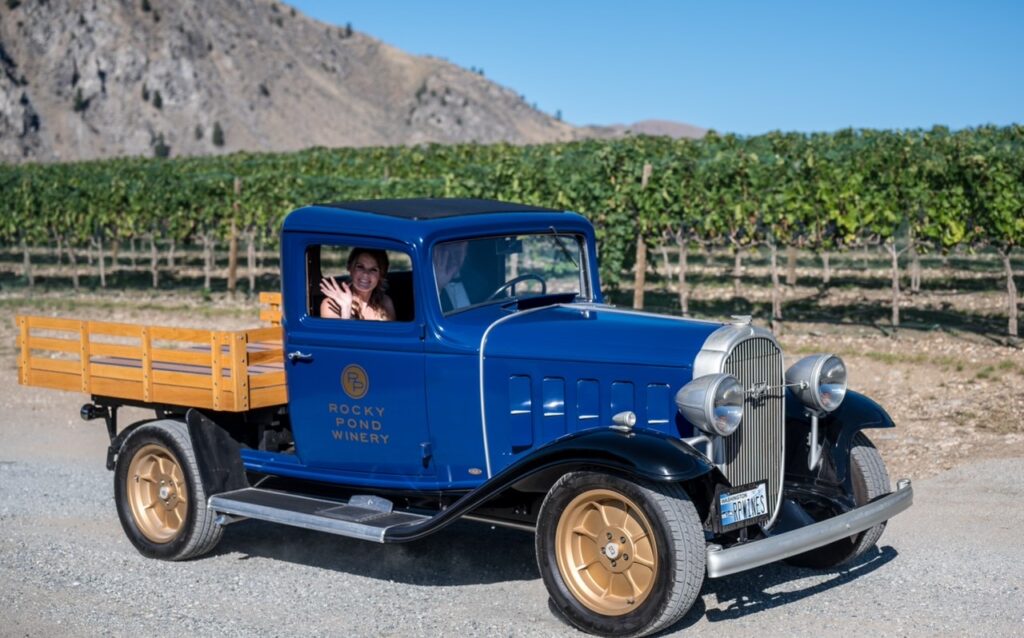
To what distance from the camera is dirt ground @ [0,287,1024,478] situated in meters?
10.3

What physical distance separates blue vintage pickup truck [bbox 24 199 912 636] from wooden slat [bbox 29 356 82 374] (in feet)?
2.15

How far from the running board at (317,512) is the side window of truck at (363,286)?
1.07 meters

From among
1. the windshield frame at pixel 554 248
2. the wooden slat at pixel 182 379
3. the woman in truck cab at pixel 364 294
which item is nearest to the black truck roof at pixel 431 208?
the windshield frame at pixel 554 248

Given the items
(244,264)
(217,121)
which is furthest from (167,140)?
(244,264)

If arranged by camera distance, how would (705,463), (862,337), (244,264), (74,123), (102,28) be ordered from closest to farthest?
(705,463)
(862,337)
(244,264)
(74,123)
(102,28)

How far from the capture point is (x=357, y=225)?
269 inches

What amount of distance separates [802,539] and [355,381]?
8.53 feet

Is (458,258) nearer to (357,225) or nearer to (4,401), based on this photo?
(357,225)

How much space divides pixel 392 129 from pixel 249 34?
16640 millimetres

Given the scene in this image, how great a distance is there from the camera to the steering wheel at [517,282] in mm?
6820

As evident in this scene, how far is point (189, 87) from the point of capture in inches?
3878

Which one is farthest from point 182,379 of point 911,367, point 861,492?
point 911,367

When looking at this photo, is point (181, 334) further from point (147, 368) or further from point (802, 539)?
point (802, 539)

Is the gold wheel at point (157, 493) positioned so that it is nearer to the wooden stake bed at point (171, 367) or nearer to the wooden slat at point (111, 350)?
the wooden stake bed at point (171, 367)
